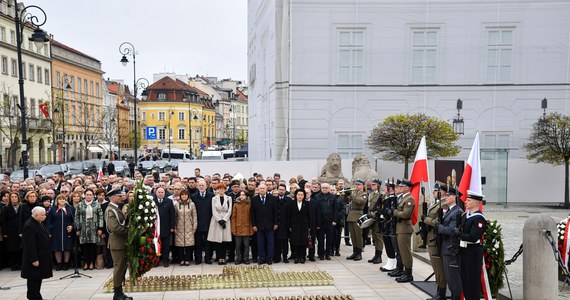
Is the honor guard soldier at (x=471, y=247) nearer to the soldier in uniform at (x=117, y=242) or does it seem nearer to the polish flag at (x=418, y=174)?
the polish flag at (x=418, y=174)

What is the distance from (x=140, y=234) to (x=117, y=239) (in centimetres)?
51

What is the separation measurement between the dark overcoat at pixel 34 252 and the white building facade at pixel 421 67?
21148mm

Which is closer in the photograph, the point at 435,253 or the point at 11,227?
the point at 435,253

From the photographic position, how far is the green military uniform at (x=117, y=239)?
31.1 feet

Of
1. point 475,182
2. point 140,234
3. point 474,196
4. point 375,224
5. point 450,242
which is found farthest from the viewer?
point 375,224

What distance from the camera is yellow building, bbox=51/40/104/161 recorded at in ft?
202

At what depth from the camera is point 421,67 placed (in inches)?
1189

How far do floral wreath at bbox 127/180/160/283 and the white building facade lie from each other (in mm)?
21041

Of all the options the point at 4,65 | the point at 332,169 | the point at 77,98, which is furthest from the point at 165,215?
the point at 77,98

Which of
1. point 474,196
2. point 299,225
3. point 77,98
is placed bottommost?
point 299,225

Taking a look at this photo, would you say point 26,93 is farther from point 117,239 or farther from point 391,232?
point 391,232

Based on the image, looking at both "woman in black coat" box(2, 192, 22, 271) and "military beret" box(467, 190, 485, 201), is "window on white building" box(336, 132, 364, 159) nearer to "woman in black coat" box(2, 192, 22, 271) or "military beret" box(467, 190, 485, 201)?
"woman in black coat" box(2, 192, 22, 271)

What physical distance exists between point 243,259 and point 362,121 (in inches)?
719

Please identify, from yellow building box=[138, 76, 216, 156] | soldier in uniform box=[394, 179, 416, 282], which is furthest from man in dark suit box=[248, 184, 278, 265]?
yellow building box=[138, 76, 216, 156]
